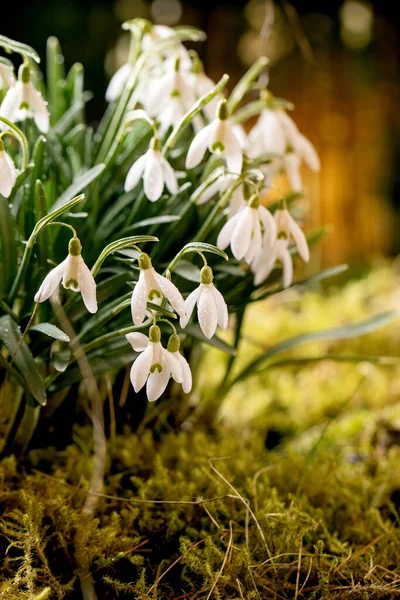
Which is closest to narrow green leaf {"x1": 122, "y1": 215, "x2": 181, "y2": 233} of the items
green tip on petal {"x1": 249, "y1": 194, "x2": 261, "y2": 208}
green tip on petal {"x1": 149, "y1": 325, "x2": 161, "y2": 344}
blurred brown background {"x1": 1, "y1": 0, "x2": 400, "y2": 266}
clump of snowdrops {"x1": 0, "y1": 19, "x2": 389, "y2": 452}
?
clump of snowdrops {"x1": 0, "y1": 19, "x2": 389, "y2": 452}

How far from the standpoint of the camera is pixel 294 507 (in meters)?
0.74

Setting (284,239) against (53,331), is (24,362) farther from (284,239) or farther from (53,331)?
(284,239)

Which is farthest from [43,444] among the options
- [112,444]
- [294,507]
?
[294,507]

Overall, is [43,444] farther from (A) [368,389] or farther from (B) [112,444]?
(A) [368,389]

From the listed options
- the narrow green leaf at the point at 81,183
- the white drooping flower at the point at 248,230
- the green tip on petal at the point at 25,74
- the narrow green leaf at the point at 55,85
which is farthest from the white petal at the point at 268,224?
the narrow green leaf at the point at 55,85

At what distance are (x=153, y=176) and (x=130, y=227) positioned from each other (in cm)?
9

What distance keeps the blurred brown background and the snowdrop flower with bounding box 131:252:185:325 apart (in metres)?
2.95

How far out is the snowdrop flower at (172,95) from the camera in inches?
33.8

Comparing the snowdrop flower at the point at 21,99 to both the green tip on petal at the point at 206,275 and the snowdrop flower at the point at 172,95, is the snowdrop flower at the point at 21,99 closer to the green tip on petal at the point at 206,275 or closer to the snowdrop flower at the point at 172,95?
the snowdrop flower at the point at 172,95

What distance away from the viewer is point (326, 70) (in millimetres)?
3668

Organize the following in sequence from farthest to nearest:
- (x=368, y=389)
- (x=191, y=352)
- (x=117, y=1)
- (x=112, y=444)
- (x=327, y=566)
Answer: (x=117, y=1) < (x=368, y=389) < (x=191, y=352) < (x=112, y=444) < (x=327, y=566)

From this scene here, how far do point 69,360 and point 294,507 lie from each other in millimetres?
325

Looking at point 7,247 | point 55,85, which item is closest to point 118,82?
point 55,85

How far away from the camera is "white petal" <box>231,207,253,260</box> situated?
0.73 meters
